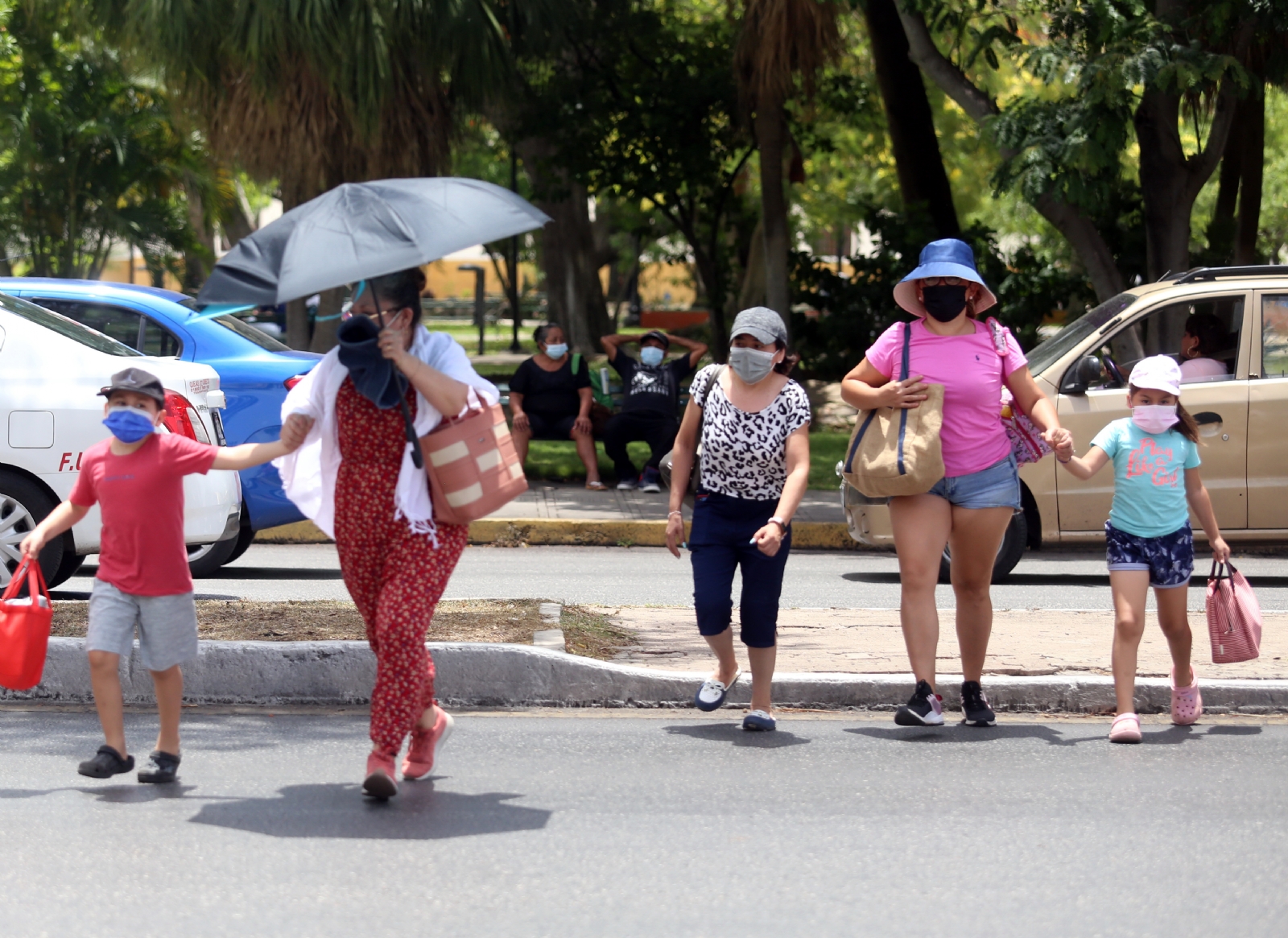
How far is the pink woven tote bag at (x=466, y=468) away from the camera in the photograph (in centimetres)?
493

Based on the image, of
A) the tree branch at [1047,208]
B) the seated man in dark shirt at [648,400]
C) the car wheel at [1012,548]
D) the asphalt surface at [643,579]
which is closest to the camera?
the asphalt surface at [643,579]

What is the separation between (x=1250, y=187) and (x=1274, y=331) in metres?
10.8

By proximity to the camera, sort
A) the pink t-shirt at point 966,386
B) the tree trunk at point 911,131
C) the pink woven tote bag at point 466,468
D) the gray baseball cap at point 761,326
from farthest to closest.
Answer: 1. the tree trunk at point 911,131
2. the pink t-shirt at point 966,386
3. the gray baseball cap at point 761,326
4. the pink woven tote bag at point 466,468

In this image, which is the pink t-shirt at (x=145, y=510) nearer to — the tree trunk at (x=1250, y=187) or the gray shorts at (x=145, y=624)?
the gray shorts at (x=145, y=624)

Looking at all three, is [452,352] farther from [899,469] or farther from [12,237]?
[12,237]

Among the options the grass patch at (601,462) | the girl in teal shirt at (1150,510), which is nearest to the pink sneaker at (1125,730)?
the girl in teal shirt at (1150,510)

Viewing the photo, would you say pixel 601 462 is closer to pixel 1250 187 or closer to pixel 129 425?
pixel 1250 187

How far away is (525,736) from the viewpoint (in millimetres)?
5953

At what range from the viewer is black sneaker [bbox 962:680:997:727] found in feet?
20.3

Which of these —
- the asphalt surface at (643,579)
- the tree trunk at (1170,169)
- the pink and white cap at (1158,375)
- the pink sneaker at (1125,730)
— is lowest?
the pink sneaker at (1125,730)

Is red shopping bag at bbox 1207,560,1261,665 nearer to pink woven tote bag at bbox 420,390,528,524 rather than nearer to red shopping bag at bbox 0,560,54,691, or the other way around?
pink woven tote bag at bbox 420,390,528,524

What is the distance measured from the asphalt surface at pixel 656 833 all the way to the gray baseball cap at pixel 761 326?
150cm

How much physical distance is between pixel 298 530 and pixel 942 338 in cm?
714

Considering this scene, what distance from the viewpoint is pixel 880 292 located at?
19.3 m
